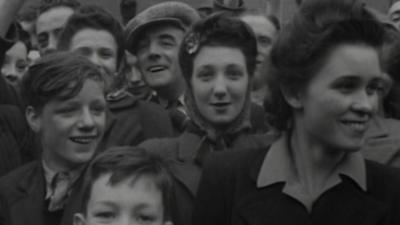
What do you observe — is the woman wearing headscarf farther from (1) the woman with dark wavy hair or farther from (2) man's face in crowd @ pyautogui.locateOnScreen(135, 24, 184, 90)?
(2) man's face in crowd @ pyautogui.locateOnScreen(135, 24, 184, 90)

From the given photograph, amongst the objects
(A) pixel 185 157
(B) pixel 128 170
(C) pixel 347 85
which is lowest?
(A) pixel 185 157

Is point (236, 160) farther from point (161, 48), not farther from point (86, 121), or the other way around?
point (161, 48)

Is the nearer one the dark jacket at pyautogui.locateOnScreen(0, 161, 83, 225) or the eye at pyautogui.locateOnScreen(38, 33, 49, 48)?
the dark jacket at pyautogui.locateOnScreen(0, 161, 83, 225)

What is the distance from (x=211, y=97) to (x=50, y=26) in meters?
1.80

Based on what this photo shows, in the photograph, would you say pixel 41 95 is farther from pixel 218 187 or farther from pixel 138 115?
pixel 218 187

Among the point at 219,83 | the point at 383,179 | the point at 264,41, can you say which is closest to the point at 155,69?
the point at 264,41

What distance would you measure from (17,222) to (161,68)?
1.52 metres

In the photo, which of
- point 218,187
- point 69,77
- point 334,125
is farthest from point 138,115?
point 334,125

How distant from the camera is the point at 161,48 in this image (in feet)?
15.1

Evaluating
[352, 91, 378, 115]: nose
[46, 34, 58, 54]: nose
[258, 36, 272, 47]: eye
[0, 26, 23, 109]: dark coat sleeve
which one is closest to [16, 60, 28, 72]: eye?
[46, 34, 58, 54]: nose

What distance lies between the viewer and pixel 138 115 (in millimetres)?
4012

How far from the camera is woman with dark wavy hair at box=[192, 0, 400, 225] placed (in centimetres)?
261

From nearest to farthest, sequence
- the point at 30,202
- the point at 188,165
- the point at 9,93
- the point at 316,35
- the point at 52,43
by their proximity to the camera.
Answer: the point at 316,35 → the point at 30,202 → the point at 188,165 → the point at 9,93 → the point at 52,43

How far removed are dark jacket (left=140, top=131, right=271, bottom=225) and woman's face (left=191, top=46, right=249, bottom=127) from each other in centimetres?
11
